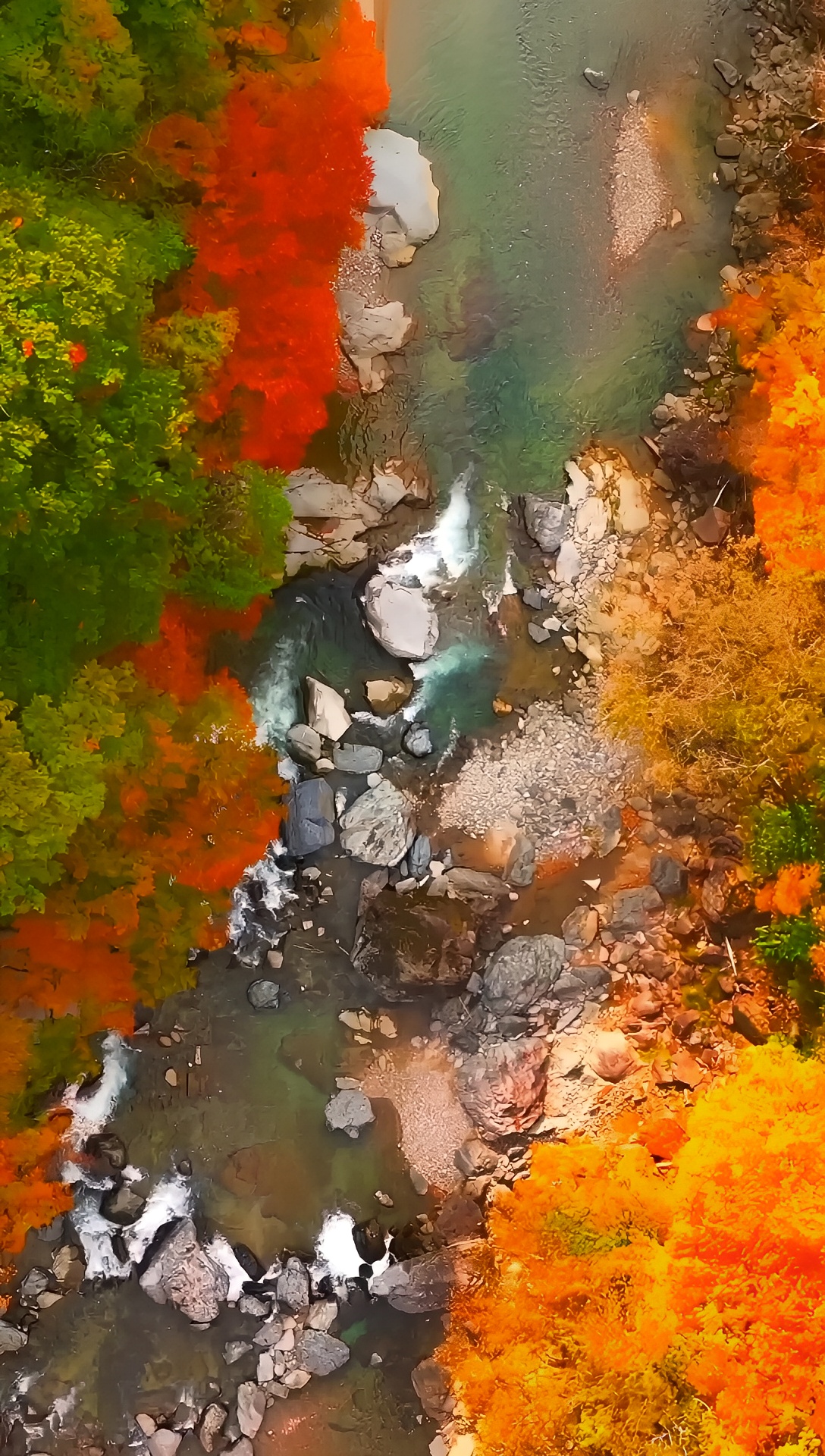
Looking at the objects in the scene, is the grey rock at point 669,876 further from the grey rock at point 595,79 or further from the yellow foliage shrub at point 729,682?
the grey rock at point 595,79

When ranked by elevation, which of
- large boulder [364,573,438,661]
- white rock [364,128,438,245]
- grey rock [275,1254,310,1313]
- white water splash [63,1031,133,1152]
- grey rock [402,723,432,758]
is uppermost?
white rock [364,128,438,245]

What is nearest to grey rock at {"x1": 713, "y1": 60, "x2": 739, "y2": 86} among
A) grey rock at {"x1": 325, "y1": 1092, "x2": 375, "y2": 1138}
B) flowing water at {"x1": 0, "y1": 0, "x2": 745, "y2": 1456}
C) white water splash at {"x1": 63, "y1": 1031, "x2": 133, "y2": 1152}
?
flowing water at {"x1": 0, "y1": 0, "x2": 745, "y2": 1456}

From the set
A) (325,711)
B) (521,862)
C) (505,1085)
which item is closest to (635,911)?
(521,862)

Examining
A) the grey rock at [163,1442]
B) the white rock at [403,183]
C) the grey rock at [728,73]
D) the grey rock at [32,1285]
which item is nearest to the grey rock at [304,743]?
the white rock at [403,183]

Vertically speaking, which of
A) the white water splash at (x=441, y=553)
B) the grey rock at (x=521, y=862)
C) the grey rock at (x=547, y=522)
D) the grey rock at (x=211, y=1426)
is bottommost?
the grey rock at (x=211, y=1426)

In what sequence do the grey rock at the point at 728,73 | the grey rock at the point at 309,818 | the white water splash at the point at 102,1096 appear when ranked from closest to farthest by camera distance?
1. the white water splash at the point at 102,1096
2. the grey rock at the point at 309,818
3. the grey rock at the point at 728,73

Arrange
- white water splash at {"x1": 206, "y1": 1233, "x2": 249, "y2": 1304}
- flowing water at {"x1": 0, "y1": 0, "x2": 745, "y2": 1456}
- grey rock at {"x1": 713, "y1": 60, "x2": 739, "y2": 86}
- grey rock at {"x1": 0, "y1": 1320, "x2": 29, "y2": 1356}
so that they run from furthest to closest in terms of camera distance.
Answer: grey rock at {"x1": 713, "y1": 60, "x2": 739, "y2": 86}, flowing water at {"x1": 0, "y1": 0, "x2": 745, "y2": 1456}, white water splash at {"x1": 206, "y1": 1233, "x2": 249, "y2": 1304}, grey rock at {"x1": 0, "y1": 1320, "x2": 29, "y2": 1356}

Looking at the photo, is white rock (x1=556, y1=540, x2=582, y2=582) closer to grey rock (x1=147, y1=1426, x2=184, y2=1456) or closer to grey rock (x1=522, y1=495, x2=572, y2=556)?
grey rock (x1=522, y1=495, x2=572, y2=556)
